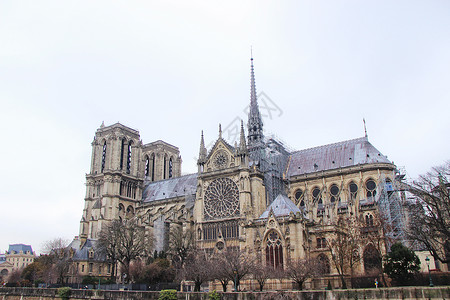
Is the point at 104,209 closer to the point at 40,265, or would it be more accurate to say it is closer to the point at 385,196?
the point at 40,265

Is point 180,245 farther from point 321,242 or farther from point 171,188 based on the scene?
point 171,188

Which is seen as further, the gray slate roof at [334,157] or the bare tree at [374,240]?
the gray slate roof at [334,157]

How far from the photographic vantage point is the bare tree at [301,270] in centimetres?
3384

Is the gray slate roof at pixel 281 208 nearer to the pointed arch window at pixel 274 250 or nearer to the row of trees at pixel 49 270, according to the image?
the pointed arch window at pixel 274 250

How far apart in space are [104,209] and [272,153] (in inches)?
1199

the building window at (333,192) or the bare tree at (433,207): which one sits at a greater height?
the building window at (333,192)

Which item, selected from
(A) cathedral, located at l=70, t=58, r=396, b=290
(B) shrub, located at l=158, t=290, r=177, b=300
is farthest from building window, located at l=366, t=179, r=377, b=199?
(B) shrub, located at l=158, t=290, r=177, b=300

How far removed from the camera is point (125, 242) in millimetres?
57875

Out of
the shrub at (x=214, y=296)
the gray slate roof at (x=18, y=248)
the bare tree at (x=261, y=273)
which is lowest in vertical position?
the shrub at (x=214, y=296)

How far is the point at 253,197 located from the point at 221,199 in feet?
15.4

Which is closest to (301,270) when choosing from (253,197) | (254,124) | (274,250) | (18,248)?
(274,250)

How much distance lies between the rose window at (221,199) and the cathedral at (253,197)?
14cm

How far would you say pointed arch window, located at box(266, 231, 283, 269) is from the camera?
1590 inches

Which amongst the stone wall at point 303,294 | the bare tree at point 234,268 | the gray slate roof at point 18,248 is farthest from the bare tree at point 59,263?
the gray slate roof at point 18,248
